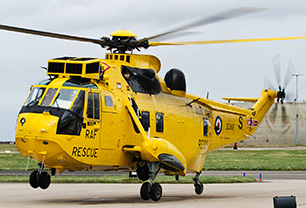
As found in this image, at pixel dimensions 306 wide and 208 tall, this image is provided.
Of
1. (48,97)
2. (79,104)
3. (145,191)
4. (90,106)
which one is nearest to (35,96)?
(48,97)

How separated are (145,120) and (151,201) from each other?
265cm

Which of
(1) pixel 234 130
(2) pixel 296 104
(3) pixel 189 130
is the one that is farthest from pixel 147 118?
(2) pixel 296 104

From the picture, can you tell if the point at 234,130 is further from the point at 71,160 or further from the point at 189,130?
the point at 71,160

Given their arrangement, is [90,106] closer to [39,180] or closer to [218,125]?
A: [39,180]

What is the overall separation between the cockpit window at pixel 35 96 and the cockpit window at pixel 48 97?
0.58 feet

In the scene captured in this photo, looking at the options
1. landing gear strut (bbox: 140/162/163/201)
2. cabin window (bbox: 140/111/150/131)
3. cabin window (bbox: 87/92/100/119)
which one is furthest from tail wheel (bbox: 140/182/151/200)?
cabin window (bbox: 87/92/100/119)

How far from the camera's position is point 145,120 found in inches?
706

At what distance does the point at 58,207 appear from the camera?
15.4 metres

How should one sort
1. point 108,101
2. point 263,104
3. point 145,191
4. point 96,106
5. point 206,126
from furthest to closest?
1. point 263,104
2. point 206,126
3. point 145,191
4. point 108,101
5. point 96,106

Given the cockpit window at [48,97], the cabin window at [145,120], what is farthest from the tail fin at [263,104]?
the cockpit window at [48,97]

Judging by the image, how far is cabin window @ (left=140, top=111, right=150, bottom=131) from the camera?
58.5 feet

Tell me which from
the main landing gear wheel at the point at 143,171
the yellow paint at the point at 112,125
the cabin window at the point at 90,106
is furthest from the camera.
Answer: the main landing gear wheel at the point at 143,171

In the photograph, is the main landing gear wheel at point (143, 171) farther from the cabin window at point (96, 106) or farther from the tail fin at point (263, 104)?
the tail fin at point (263, 104)

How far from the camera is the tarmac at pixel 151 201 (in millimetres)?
16797
